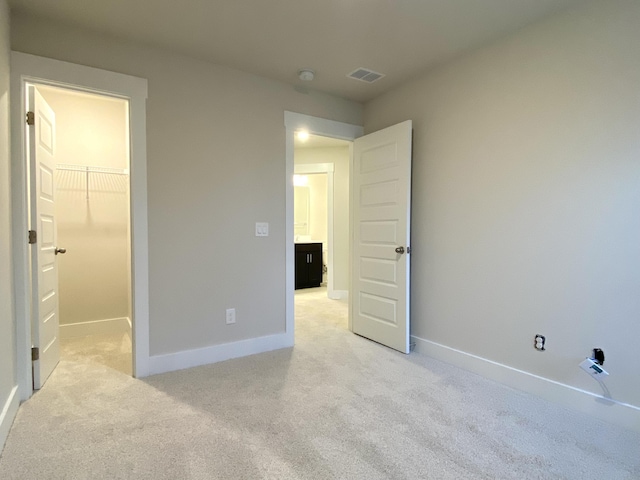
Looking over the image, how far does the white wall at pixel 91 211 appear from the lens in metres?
3.45

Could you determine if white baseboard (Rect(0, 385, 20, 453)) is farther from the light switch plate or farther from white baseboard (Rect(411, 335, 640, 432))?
white baseboard (Rect(411, 335, 640, 432))

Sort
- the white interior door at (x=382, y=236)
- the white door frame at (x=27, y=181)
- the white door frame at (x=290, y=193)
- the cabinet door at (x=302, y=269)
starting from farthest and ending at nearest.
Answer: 1. the cabinet door at (x=302, y=269)
2. the white door frame at (x=290, y=193)
3. the white interior door at (x=382, y=236)
4. the white door frame at (x=27, y=181)

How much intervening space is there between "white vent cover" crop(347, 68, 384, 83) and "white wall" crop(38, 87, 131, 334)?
240 cm

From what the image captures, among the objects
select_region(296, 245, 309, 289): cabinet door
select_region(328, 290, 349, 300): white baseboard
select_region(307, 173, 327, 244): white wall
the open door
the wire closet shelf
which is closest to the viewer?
the open door

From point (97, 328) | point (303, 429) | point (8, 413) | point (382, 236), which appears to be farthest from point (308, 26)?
point (97, 328)

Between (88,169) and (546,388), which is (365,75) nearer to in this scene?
(546,388)

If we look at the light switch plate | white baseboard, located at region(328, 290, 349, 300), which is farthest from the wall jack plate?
white baseboard, located at region(328, 290, 349, 300)

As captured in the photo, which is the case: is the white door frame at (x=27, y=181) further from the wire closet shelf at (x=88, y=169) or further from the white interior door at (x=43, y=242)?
the wire closet shelf at (x=88, y=169)

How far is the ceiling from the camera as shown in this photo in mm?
2016

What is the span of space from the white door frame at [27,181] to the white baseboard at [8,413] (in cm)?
15

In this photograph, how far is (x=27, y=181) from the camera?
2.16m

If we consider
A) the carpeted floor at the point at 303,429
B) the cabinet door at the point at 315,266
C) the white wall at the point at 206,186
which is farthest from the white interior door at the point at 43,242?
the cabinet door at the point at 315,266

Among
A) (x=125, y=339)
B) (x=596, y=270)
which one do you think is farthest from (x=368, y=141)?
(x=125, y=339)

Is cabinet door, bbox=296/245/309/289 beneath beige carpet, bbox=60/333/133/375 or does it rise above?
above
